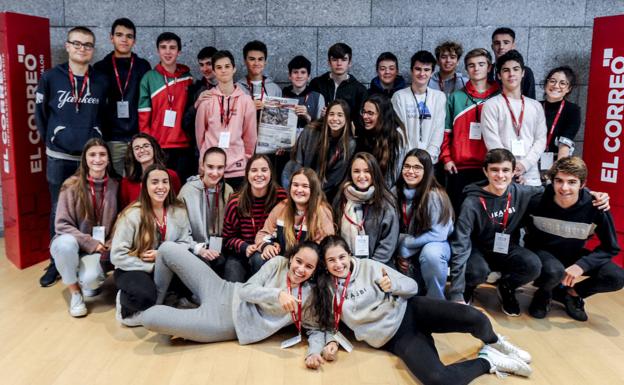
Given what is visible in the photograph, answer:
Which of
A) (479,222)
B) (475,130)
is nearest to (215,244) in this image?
(479,222)

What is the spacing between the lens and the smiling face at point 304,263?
8.67 feet

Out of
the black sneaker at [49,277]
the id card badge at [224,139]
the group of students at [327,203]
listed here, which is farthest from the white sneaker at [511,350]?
the black sneaker at [49,277]

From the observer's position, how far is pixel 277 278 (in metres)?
2.82

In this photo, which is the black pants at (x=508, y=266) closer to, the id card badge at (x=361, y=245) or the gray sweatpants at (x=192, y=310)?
the id card badge at (x=361, y=245)

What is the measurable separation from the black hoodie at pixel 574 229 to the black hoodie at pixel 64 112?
123 inches

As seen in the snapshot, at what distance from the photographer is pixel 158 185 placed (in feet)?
10.3

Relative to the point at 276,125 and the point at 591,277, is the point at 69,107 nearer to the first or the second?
the point at 276,125

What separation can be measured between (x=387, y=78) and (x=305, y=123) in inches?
29.6

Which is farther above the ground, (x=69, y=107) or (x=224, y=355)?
(x=69, y=107)

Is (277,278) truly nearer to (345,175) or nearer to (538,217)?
(345,175)

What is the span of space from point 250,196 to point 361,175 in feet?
2.41

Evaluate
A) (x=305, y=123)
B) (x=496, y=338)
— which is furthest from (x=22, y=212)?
(x=496, y=338)

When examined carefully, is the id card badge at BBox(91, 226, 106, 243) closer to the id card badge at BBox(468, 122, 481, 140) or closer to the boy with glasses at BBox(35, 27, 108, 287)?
the boy with glasses at BBox(35, 27, 108, 287)

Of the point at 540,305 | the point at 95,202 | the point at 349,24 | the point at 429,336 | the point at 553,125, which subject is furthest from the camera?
the point at 349,24
